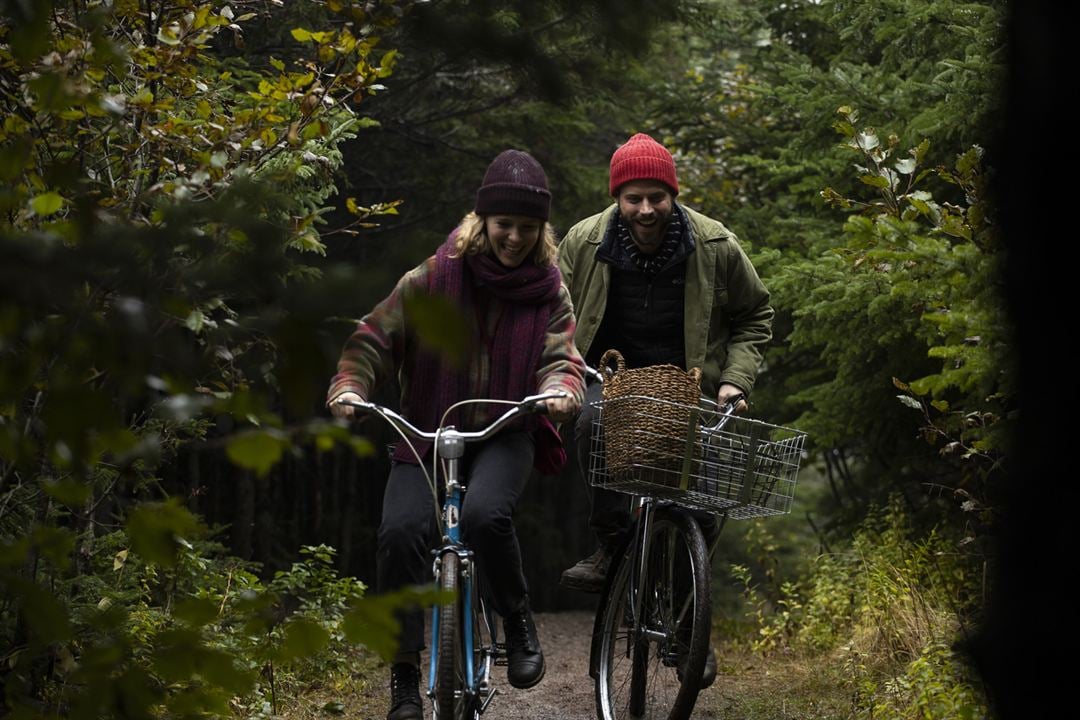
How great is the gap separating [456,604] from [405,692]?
56 cm

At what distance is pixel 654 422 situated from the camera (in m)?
5.12

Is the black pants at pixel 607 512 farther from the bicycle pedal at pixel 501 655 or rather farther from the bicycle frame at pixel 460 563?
the bicycle frame at pixel 460 563

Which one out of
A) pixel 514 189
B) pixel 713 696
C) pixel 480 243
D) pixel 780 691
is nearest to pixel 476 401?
pixel 480 243

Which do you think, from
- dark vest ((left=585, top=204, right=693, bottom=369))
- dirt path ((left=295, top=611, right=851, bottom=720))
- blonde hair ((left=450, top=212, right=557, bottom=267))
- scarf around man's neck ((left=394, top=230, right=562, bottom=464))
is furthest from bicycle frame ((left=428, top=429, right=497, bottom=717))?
dirt path ((left=295, top=611, right=851, bottom=720))

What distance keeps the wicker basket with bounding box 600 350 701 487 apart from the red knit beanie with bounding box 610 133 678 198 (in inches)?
42.3

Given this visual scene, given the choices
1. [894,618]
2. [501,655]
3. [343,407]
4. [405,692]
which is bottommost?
[405,692]

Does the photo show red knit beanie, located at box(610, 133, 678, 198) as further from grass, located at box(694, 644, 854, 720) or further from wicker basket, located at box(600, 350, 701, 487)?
grass, located at box(694, 644, 854, 720)

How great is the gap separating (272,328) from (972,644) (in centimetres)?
109

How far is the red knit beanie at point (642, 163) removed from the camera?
19.4ft

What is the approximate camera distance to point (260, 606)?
266 cm

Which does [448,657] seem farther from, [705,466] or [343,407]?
[705,466]

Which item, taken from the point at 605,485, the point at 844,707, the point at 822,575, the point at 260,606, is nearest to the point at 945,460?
the point at 822,575

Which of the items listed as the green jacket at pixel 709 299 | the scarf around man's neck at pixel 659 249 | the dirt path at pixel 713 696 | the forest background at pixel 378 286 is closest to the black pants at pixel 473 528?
the forest background at pixel 378 286

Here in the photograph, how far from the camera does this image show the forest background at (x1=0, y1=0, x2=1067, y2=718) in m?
2.00
